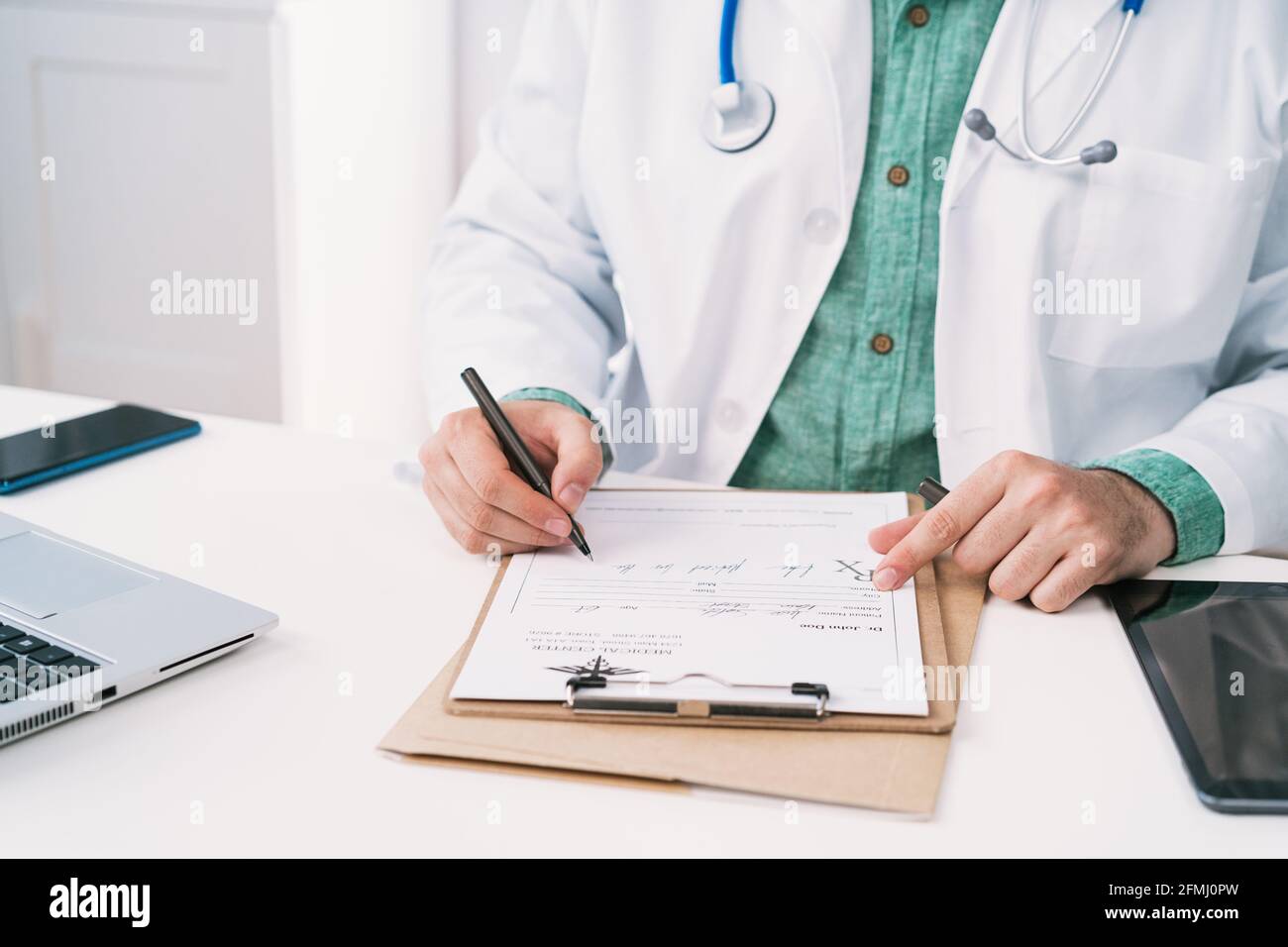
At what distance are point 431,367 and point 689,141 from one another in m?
0.35

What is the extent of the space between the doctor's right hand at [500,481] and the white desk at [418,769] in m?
0.03

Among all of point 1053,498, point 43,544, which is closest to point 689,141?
point 1053,498

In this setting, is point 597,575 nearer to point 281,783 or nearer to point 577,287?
point 281,783

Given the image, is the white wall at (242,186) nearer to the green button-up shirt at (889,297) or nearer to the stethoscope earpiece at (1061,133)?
the green button-up shirt at (889,297)

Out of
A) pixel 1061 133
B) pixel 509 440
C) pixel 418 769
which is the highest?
pixel 1061 133

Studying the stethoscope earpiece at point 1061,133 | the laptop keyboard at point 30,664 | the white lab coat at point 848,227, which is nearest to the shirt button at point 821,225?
the white lab coat at point 848,227

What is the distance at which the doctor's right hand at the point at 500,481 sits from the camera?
0.85 m

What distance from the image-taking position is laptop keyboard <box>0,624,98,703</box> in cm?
62

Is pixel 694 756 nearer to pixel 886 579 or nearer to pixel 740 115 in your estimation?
pixel 886 579

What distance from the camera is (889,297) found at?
3.90 ft

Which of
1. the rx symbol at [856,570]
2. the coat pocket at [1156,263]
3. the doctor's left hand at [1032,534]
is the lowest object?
the rx symbol at [856,570]

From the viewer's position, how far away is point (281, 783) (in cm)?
59

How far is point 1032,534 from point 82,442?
2.68ft

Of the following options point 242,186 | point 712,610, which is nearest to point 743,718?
point 712,610
